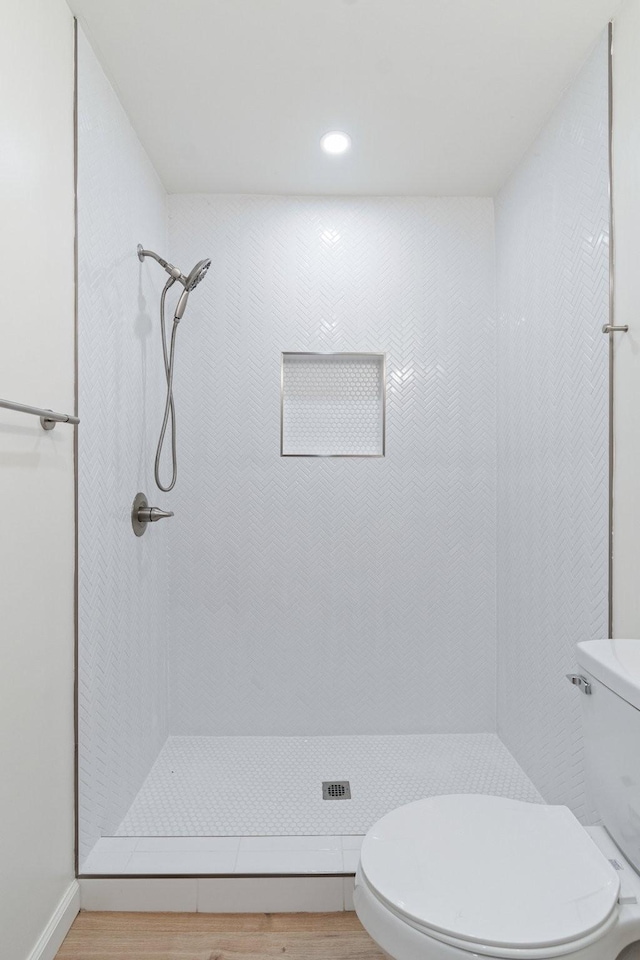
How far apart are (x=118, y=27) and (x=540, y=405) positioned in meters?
1.67

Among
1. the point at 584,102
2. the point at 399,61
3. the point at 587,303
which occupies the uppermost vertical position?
the point at 399,61

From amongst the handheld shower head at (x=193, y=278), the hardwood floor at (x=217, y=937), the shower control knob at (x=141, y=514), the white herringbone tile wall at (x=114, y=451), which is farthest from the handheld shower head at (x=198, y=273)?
the hardwood floor at (x=217, y=937)

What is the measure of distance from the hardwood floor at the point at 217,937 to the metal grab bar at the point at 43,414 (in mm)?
1271

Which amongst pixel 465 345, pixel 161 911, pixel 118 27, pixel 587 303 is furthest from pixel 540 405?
pixel 161 911

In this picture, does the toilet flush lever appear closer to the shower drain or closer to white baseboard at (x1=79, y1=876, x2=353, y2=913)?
white baseboard at (x1=79, y1=876, x2=353, y2=913)

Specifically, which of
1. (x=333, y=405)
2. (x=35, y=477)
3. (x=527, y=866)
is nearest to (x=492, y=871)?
(x=527, y=866)

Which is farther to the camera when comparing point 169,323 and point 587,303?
point 169,323

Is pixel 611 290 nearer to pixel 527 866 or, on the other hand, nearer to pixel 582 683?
pixel 582 683

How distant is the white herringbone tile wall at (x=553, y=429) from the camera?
1.62 metres

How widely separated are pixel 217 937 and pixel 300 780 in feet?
2.12

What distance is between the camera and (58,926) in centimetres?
140

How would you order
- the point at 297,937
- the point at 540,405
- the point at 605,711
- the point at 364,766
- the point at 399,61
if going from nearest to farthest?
the point at 605,711 → the point at 297,937 → the point at 399,61 → the point at 540,405 → the point at 364,766

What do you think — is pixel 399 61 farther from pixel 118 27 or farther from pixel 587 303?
pixel 587 303

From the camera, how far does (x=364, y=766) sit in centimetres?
217
